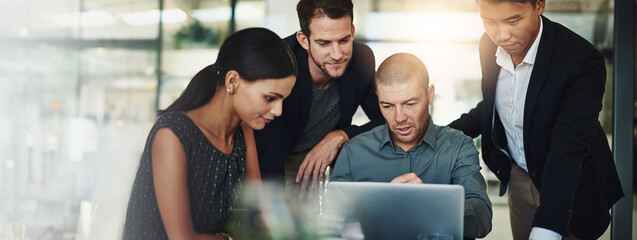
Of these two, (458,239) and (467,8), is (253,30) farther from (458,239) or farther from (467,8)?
(467,8)

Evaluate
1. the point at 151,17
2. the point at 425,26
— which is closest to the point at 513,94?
the point at 425,26

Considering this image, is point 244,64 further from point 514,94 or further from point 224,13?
point 224,13

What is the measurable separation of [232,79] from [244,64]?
0.22 feet

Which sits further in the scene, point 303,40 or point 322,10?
point 303,40

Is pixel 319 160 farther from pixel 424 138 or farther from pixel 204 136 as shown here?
pixel 204 136

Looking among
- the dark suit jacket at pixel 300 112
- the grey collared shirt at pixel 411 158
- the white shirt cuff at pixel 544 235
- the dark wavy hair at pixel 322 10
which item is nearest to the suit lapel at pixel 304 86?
the dark suit jacket at pixel 300 112

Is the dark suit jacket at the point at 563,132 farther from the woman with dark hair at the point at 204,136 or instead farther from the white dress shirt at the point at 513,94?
the woman with dark hair at the point at 204,136

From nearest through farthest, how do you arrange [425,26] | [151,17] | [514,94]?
1. [514,94]
2. [425,26]
3. [151,17]

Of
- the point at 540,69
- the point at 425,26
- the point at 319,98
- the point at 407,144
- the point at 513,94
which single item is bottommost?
the point at 407,144

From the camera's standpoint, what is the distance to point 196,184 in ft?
6.26

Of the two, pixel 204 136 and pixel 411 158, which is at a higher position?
pixel 204 136

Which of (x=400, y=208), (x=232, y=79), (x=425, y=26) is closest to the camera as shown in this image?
(x=400, y=208)

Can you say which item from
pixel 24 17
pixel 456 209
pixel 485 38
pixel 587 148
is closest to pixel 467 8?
pixel 485 38

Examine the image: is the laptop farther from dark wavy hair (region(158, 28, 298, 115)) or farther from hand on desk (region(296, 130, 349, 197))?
hand on desk (region(296, 130, 349, 197))
